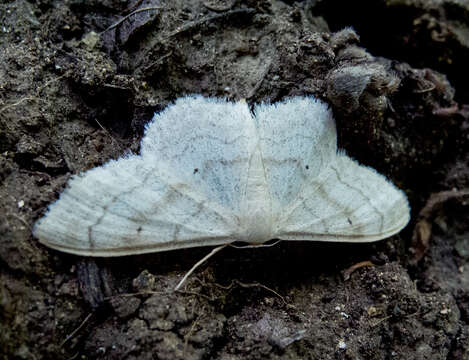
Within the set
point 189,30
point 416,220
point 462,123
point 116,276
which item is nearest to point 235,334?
point 116,276

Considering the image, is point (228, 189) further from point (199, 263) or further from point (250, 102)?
point (250, 102)

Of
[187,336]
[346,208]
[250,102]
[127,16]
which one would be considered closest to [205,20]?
[127,16]

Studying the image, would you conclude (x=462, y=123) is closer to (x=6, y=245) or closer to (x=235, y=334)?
(x=235, y=334)

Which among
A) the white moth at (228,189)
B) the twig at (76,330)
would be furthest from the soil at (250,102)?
the white moth at (228,189)

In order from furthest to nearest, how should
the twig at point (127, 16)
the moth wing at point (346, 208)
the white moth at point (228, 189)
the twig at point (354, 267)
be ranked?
the twig at point (127, 16)
the twig at point (354, 267)
the moth wing at point (346, 208)
the white moth at point (228, 189)

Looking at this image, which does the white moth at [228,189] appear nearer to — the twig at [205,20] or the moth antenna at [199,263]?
the moth antenna at [199,263]
